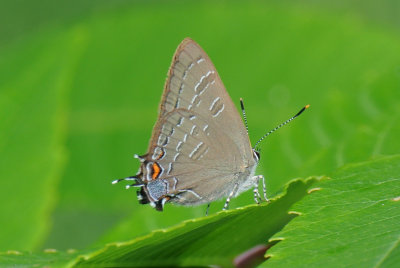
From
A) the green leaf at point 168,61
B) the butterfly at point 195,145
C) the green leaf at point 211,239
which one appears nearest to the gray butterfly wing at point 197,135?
the butterfly at point 195,145

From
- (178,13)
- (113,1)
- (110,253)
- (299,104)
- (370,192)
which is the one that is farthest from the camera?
(113,1)

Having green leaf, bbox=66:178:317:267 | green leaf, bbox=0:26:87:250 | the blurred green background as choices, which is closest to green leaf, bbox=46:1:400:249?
the blurred green background

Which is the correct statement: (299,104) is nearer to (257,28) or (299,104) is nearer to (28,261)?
(257,28)

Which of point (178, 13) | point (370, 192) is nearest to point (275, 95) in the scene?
point (178, 13)

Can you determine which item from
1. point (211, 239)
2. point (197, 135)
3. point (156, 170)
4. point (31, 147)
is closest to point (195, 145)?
point (197, 135)

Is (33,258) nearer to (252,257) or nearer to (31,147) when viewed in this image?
(252,257)

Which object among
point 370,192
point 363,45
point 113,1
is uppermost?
point 113,1

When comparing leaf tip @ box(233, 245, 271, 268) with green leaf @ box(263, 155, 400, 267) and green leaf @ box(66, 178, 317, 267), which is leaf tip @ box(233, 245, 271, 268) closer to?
green leaf @ box(66, 178, 317, 267)

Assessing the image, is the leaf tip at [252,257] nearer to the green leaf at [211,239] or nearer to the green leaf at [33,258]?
the green leaf at [211,239]
